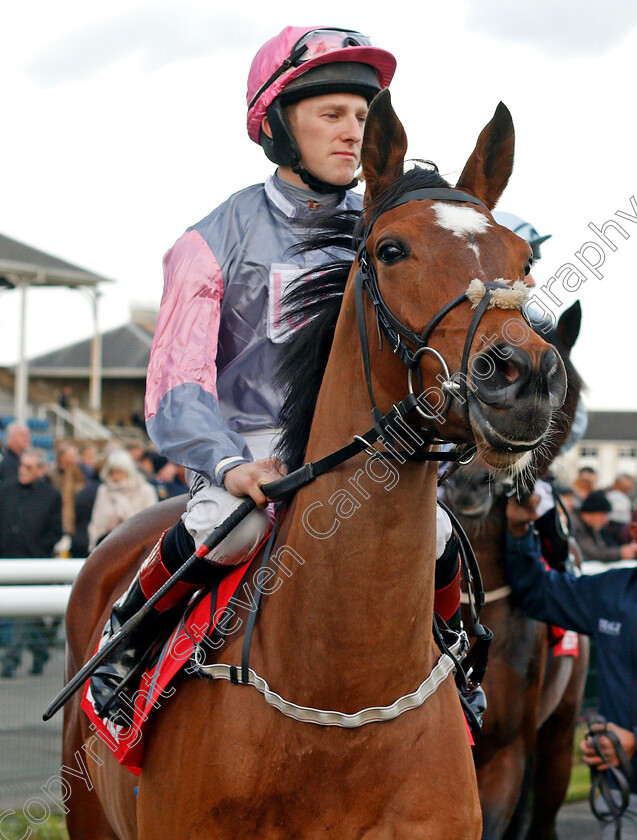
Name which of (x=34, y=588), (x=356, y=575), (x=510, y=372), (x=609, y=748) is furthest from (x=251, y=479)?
(x=34, y=588)

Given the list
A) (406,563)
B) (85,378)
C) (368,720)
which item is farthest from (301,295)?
(85,378)

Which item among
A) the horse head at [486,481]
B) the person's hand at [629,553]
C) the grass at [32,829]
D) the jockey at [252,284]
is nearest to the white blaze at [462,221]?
the jockey at [252,284]

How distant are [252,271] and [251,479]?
0.71m

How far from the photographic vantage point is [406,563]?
217 cm

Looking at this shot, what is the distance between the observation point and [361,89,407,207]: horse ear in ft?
7.20

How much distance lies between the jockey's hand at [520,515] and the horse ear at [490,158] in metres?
1.99

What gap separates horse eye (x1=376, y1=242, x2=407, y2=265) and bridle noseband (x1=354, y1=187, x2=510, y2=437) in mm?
64

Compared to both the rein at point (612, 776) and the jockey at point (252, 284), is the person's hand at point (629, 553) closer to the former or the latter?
the rein at point (612, 776)

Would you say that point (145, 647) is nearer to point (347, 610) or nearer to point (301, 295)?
point (347, 610)

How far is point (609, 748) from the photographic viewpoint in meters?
3.54

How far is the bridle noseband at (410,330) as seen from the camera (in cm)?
192

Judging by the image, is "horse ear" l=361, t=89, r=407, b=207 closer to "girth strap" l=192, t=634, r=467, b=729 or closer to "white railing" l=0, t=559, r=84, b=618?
"girth strap" l=192, t=634, r=467, b=729

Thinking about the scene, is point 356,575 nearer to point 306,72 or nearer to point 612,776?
point 306,72

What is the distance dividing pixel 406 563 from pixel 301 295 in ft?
2.45
